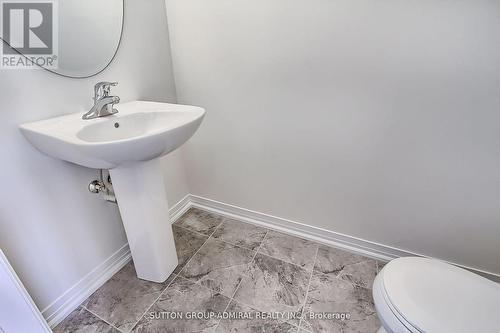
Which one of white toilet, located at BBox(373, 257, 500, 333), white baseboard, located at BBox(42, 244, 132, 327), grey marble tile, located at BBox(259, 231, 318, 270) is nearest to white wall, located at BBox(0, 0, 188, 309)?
white baseboard, located at BBox(42, 244, 132, 327)

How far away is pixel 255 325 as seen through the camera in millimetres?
1072

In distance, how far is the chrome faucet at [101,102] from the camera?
3.26 feet

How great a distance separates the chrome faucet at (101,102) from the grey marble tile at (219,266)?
0.91 m

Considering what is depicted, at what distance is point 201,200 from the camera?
1830 mm

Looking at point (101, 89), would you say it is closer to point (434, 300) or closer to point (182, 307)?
point (182, 307)

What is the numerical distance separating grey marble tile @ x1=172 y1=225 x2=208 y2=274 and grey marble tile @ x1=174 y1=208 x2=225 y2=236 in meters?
0.04

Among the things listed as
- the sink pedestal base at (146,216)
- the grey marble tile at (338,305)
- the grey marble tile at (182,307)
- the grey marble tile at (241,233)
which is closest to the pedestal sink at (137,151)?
the sink pedestal base at (146,216)

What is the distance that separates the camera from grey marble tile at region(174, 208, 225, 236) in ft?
5.46

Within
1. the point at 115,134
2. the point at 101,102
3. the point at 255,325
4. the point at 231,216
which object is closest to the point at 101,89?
the point at 101,102

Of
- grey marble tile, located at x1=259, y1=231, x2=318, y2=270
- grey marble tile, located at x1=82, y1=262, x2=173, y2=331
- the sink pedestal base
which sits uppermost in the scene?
the sink pedestal base

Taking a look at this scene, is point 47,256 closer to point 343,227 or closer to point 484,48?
point 343,227

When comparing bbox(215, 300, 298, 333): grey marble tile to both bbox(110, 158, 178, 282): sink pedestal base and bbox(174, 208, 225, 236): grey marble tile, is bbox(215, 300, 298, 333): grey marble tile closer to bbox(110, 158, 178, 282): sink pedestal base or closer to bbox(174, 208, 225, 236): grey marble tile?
bbox(110, 158, 178, 282): sink pedestal base

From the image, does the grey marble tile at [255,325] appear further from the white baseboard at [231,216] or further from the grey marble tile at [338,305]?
the white baseboard at [231,216]

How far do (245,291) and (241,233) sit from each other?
43 cm
